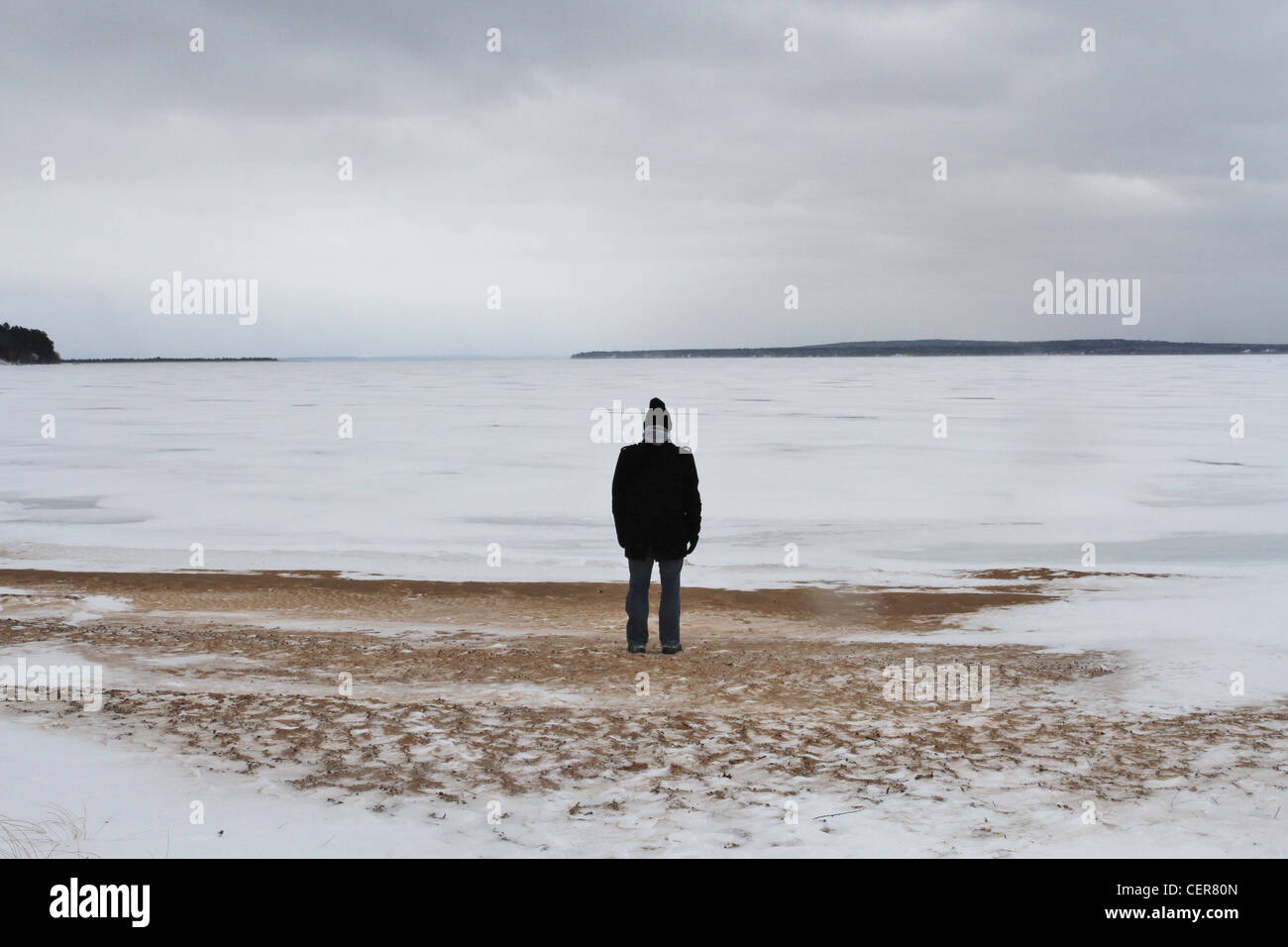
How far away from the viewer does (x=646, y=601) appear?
310 inches

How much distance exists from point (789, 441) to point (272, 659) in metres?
22.5

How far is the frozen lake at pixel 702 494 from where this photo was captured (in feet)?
44.1

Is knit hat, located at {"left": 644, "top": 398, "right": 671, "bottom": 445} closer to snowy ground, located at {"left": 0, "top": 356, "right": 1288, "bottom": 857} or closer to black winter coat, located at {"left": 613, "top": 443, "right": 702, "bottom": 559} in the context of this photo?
black winter coat, located at {"left": 613, "top": 443, "right": 702, "bottom": 559}

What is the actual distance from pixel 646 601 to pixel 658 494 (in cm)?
81

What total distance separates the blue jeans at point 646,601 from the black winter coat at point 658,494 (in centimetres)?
21

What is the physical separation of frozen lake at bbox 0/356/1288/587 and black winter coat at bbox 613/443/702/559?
4.10 metres

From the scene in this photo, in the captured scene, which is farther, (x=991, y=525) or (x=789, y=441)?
(x=789, y=441)

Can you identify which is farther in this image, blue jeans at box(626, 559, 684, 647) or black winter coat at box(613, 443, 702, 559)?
blue jeans at box(626, 559, 684, 647)

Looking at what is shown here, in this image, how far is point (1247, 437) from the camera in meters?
28.7

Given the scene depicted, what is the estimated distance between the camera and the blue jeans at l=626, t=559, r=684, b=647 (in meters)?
7.89

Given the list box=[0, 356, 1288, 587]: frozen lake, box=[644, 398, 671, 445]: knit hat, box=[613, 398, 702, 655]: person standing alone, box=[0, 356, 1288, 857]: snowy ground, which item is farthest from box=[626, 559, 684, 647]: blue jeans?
box=[0, 356, 1288, 587]: frozen lake

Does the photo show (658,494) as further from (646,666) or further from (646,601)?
(646,666)
